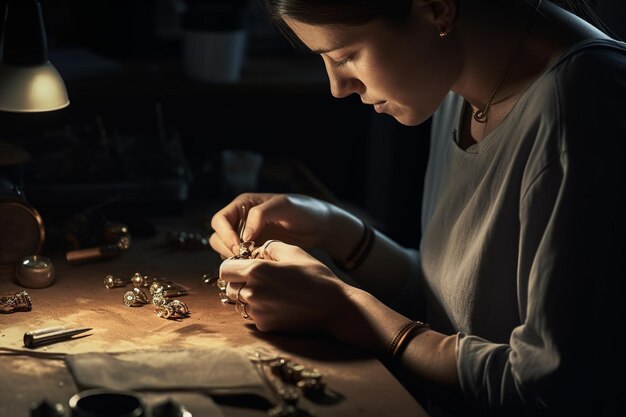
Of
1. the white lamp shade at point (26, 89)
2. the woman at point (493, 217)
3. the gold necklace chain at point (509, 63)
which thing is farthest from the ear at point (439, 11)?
the white lamp shade at point (26, 89)

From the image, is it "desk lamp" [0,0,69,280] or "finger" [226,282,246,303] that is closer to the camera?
"finger" [226,282,246,303]

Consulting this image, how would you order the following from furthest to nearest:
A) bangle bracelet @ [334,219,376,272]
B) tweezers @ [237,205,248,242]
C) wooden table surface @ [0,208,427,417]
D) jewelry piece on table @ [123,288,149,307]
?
bangle bracelet @ [334,219,376,272] → tweezers @ [237,205,248,242] → jewelry piece on table @ [123,288,149,307] → wooden table surface @ [0,208,427,417]

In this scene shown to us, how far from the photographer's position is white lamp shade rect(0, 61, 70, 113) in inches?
80.5

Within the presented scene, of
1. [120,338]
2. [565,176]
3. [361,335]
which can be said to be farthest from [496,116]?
[120,338]

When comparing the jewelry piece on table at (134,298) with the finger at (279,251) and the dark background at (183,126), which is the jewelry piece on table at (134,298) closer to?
the finger at (279,251)

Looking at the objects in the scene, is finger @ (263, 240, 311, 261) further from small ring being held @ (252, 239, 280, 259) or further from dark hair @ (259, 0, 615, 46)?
dark hair @ (259, 0, 615, 46)

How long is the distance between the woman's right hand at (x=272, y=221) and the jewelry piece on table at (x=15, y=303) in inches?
16.9

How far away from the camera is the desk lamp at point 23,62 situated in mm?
2025

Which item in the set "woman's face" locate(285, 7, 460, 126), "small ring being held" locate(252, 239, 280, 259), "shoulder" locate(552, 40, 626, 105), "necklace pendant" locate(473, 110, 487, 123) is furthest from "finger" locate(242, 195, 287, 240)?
"shoulder" locate(552, 40, 626, 105)

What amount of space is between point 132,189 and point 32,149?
12.2 inches

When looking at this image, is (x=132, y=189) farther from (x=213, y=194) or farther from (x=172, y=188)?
(x=213, y=194)

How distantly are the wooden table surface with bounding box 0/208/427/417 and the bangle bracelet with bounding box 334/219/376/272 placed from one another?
31 centimetres

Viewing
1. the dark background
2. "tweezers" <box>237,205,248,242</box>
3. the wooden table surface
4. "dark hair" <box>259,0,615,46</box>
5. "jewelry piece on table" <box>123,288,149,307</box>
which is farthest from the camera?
the dark background

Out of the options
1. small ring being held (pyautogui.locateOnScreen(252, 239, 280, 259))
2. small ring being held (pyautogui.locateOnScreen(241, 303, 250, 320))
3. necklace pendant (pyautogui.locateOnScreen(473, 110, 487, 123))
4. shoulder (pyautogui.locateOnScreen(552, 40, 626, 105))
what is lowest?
small ring being held (pyautogui.locateOnScreen(241, 303, 250, 320))
